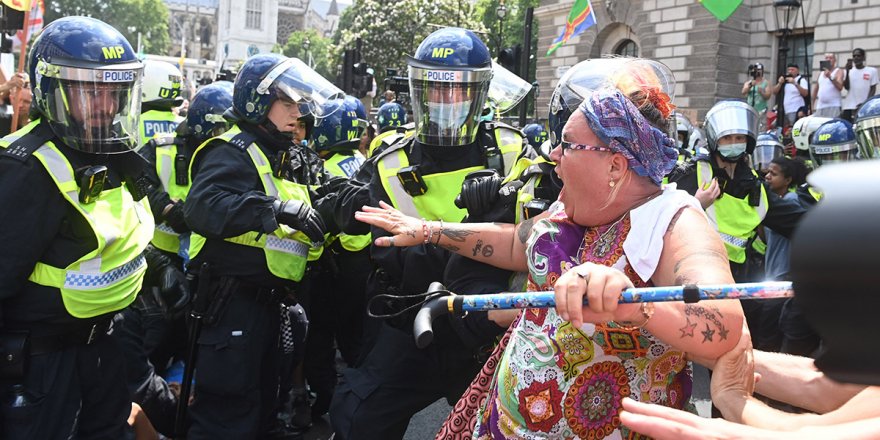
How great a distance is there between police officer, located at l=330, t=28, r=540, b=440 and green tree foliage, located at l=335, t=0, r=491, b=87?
3473 cm

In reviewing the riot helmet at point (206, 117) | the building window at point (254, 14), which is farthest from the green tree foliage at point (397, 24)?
the building window at point (254, 14)

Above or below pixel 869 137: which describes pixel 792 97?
above

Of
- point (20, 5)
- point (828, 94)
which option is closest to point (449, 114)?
point (20, 5)

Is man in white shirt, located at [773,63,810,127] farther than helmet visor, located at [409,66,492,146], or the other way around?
man in white shirt, located at [773,63,810,127]

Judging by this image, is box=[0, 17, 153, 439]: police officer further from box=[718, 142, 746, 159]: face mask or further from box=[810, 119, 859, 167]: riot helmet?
box=[810, 119, 859, 167]: riot helmet

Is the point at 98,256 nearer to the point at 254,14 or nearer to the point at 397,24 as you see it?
the point at 397,24

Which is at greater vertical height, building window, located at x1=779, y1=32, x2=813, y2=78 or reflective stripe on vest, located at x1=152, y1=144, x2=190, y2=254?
building window, located at x1=779, y1=32, x2=813, y2=78

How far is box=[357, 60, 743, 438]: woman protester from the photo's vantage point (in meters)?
2.07

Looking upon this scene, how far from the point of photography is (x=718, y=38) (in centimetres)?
2225

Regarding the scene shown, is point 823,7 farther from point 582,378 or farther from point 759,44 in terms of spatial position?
point 582,378

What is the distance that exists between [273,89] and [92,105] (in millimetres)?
1079

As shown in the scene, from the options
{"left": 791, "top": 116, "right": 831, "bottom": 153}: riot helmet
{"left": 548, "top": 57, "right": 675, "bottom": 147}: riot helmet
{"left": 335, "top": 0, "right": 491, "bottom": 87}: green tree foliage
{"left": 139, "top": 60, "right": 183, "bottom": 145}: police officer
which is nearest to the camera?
{"left": 548, "top": 57, "right": 675, "bottom": 147}: riot helmet

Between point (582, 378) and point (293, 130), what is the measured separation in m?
2.59

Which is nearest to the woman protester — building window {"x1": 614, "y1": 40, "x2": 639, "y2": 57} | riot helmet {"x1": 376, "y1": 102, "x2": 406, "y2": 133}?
riot helmet {"x1": 376, "y1": 102, "x2": 406, "y2": 133}
